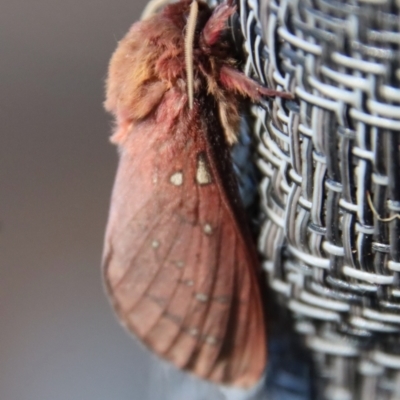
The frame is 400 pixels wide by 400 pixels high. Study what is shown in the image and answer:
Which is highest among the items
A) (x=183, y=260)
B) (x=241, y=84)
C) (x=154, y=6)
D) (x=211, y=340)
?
(x=154, y=6)

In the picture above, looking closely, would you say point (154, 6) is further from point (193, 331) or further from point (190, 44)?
point (193, 331)

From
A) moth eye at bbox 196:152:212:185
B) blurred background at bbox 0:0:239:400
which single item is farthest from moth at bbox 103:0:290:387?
blurred background at bbox 0:0:239:400

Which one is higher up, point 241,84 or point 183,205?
point 241,84

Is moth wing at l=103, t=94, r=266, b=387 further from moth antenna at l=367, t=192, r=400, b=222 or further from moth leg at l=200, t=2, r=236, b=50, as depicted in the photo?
moth antenna at l=367, t=192, r=400, b=222

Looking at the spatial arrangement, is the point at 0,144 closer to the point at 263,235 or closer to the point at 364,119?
the point at 263,235

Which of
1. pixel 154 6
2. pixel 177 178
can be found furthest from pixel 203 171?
pixel 154 6

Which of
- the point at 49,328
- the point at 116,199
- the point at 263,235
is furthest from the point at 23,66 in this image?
the point at 263,235
